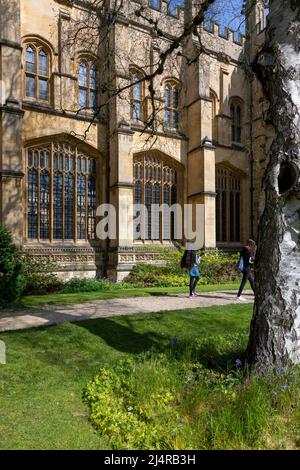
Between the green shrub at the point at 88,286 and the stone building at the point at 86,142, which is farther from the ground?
the stone building at the point at 86,142

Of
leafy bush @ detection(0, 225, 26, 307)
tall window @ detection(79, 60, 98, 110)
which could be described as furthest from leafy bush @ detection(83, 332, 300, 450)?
tall window @ detection(79, 60, 98, 110)

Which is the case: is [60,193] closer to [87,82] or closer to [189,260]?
[87,82]

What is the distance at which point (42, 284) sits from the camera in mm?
11883

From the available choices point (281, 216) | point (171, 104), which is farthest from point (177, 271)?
point (281, 216)

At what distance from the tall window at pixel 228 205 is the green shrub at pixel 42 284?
9.68m

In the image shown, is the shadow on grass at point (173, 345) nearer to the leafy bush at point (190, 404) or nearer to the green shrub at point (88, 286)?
the leafy bush at point (190, 404)

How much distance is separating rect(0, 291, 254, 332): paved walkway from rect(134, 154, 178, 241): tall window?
646 centimetres

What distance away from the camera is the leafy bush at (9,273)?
8.91 meters

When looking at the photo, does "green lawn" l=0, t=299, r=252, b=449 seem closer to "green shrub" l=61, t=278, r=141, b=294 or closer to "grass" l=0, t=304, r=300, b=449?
"grass" l=0, t=304, r=300, b=449

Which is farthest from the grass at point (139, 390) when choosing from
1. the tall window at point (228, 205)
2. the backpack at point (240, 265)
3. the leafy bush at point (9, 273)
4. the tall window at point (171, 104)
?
the tall window at point (171, 104)

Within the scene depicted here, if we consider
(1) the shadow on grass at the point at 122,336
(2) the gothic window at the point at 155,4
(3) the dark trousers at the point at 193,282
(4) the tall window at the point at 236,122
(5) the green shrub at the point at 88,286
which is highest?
(2) the gothic window at the point at 155,4

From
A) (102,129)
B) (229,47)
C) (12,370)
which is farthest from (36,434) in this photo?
(229,47)

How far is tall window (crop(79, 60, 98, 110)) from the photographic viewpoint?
15383 millimetres

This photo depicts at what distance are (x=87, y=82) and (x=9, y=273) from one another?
975cm
